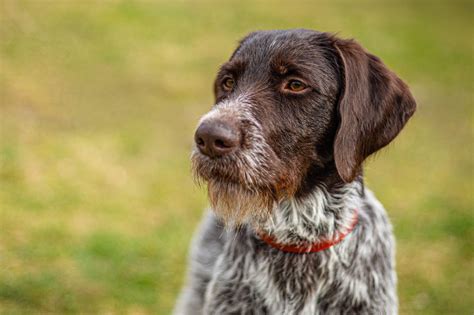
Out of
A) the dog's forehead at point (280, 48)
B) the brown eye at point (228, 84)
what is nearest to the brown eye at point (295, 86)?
the dog's forehead at point (280, 48)

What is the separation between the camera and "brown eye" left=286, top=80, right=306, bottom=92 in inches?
154

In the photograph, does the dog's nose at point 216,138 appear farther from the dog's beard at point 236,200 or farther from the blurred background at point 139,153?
the blurred background at point 139,153

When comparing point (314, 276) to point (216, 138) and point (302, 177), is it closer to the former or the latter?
point (302, 177)

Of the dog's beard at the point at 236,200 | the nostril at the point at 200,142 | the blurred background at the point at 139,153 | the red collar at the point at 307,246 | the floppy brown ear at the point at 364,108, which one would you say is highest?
the blurred background at the point at 139,153

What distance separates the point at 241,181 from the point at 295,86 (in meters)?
0.62

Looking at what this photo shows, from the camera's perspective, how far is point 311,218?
4055mm

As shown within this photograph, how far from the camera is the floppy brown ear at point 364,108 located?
12.6 ft

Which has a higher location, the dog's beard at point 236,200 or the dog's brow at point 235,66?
the dog's brow at point 235,66

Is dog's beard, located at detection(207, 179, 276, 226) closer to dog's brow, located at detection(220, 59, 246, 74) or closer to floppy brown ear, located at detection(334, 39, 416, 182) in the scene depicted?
floppy brown ear, located at detection(334, 39, 416, 182)

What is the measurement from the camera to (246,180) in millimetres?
3734

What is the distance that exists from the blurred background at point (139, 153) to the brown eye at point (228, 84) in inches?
106

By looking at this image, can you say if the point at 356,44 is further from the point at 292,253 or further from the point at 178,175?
the point at 178,175

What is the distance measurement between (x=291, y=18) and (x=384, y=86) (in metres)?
19.0

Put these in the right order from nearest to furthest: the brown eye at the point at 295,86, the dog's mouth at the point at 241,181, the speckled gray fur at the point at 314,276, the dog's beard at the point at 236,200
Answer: the dog's mouth at the point at 241,181, the dog's beard at the point at 236,200, the brown eye at the point at 295,86, the speckled gray fur at the point at 314,276
